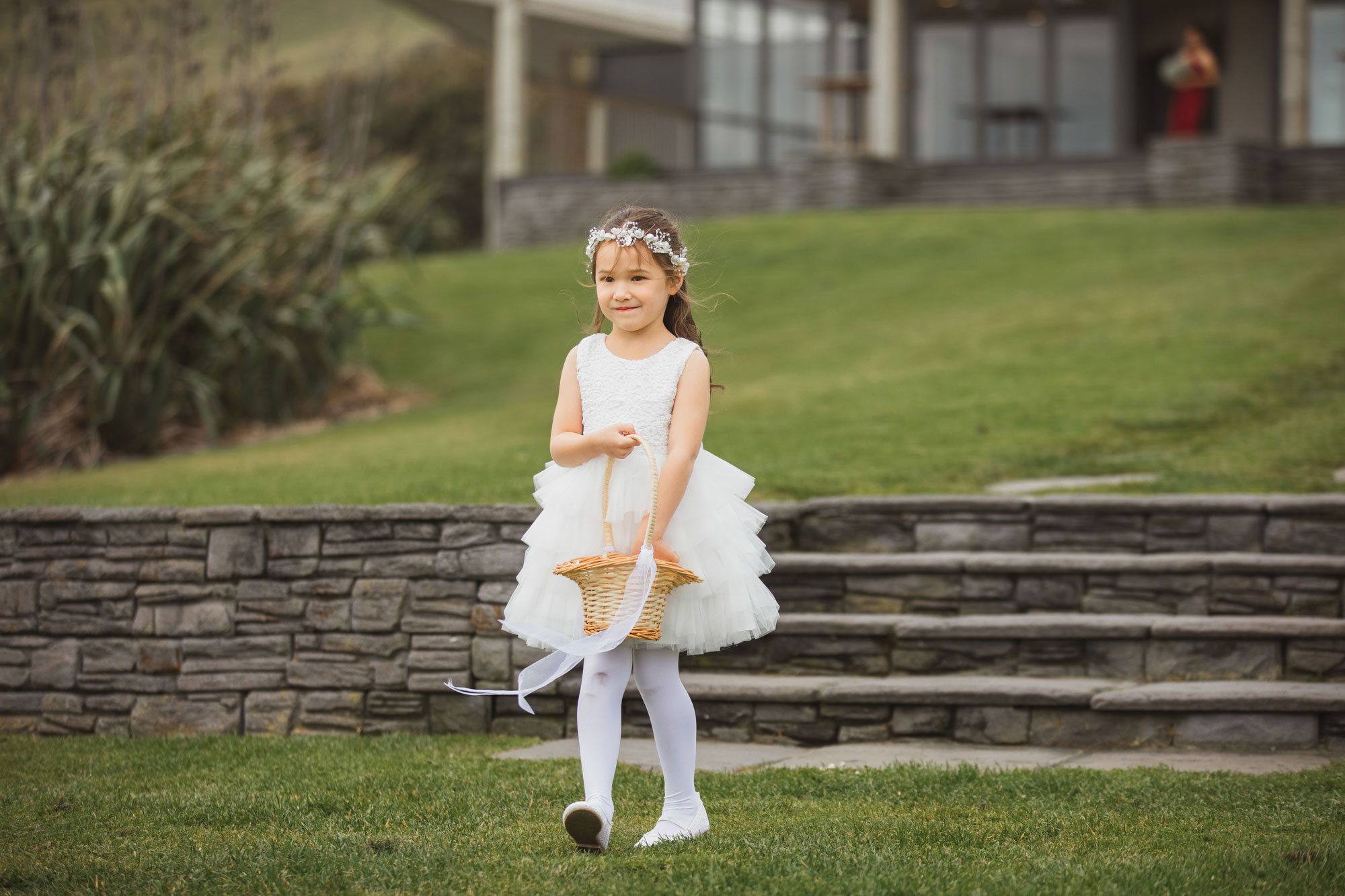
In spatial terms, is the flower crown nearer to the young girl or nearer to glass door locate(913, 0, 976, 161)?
the young girl

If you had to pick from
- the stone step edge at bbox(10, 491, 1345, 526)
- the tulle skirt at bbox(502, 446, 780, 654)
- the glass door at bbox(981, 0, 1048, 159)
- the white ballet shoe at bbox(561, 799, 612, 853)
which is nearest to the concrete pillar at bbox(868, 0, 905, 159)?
the glass door at bbox(981, 0, 1048, 159)

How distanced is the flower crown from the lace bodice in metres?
0.22

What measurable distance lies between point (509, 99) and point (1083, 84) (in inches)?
338

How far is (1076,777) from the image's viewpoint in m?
4.05

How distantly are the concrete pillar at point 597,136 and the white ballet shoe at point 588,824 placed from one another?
20.9m

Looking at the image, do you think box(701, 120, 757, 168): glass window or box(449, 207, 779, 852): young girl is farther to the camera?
box(701, 120, 757, 168): glass window

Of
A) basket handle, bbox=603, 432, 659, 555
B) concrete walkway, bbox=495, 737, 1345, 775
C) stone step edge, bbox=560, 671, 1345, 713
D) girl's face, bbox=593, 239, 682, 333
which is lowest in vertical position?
concrete walkway, bbox=495, 737, 1345, 775

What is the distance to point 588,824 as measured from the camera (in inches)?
130

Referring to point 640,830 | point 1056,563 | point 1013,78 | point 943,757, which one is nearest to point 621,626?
point 640,830

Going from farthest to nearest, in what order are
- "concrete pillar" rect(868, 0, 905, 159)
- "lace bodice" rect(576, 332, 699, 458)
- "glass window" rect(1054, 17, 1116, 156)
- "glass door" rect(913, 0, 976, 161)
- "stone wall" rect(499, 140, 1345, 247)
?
"glass door" rect(913, 0, 976, 161) < "glass window" rect(1054, 17, 1116, 156) < "concrete pillar" rect(868, 0, 905, 159) < "stone wall" rect(499, 140, 1345, 247) < "lace bodice" rect(576, 332, 699, 458)

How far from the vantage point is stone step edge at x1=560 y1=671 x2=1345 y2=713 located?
4414mm

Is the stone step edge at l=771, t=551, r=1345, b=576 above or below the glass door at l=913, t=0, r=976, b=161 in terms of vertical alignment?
below

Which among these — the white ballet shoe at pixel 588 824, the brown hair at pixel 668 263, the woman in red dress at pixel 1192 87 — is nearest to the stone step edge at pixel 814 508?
the brown hair at pixel 668 263

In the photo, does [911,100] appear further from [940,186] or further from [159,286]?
[159,286]
